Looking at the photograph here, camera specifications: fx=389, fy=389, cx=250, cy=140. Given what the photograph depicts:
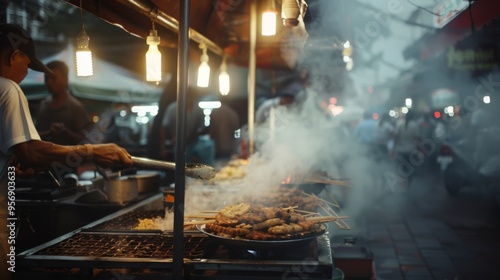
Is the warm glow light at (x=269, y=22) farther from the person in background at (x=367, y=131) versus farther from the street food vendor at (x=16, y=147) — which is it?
the person in background at (x=367, y=131)

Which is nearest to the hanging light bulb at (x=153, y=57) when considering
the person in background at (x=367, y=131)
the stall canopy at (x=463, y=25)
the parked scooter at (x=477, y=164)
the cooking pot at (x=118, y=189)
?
the cooking pot at (x=118, y=189)

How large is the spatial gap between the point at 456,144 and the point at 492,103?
2.18 m

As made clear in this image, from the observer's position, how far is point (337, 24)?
20.4 ft

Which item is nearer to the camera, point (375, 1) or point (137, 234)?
point (137, 234)

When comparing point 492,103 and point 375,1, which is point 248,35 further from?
point 492,103

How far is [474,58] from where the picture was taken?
977 cm

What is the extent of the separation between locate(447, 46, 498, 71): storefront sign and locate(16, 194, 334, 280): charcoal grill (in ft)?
27.8

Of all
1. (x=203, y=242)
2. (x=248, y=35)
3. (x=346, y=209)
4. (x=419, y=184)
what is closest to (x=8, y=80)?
(x=203, y=242)

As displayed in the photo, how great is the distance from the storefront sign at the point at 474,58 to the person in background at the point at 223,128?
6.07m

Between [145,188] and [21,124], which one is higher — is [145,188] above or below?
below

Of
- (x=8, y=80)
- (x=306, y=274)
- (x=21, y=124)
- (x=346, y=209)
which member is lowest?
(x=346, y=209)

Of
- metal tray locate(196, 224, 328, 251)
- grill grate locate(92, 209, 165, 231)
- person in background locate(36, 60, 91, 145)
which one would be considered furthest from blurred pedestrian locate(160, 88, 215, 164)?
metal tray locate(196, 224, 328, 251)

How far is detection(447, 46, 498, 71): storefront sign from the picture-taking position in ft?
31.2

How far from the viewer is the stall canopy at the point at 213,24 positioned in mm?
3670
